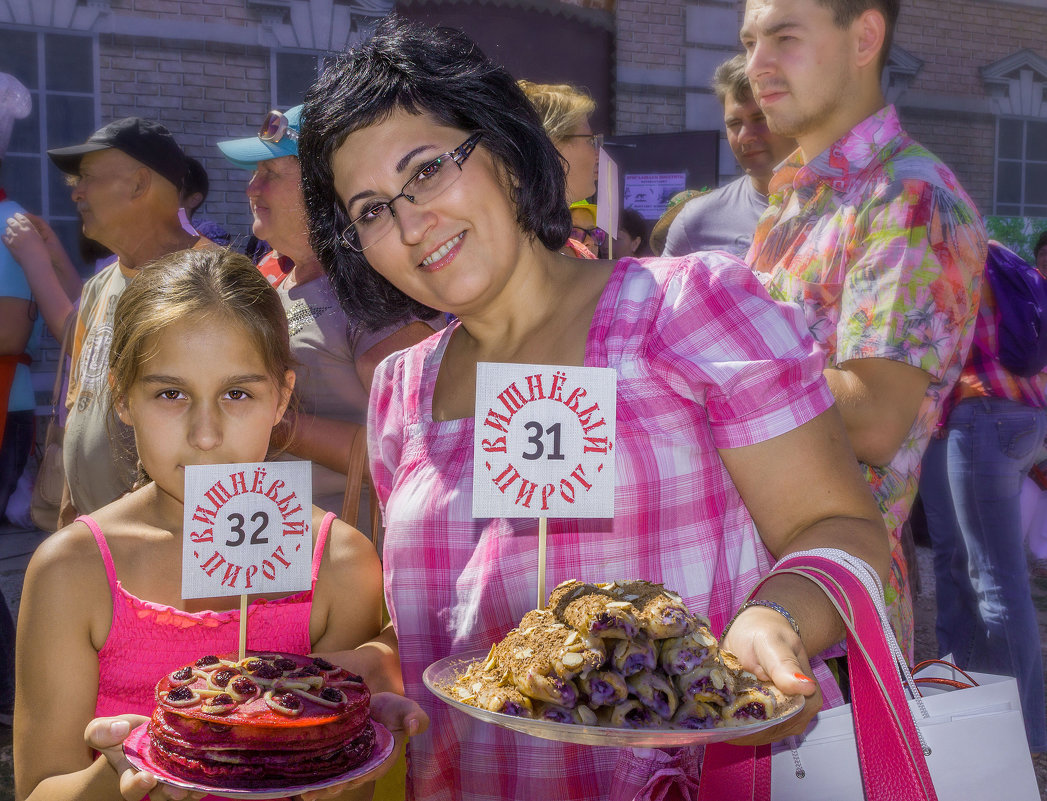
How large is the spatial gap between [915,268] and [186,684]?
4.67ft

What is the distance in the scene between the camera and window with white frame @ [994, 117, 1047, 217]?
10445mm

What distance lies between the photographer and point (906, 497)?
1927 millimetres

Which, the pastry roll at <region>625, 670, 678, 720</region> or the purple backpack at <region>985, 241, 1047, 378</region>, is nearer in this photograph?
the pastry roll at <region>625, 670, 678, 720</region>

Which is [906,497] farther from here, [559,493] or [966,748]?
[559,493]

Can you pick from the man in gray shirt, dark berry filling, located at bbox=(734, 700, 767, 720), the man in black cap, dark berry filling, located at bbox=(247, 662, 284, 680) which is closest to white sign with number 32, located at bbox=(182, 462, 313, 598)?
dark berry filling, located at bbox=(247, 662, 284, 680)

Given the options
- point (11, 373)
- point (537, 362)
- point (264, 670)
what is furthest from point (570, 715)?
point (11, 373)

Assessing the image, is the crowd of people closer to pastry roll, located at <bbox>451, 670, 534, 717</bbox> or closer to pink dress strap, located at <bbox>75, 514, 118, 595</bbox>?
pink dress strap, located at <bbox>75, 514, 118, 595</bbox>

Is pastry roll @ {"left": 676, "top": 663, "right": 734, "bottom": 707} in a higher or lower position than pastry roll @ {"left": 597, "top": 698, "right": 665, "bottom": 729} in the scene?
higher

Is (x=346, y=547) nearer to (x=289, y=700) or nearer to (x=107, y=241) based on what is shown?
(x=289, y=700)

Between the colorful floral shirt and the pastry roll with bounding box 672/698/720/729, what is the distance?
2.79ft

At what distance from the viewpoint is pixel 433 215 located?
60.4 inches

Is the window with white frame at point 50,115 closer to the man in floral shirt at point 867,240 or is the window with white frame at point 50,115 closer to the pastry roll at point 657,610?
the man in floral shirt at point 867,240

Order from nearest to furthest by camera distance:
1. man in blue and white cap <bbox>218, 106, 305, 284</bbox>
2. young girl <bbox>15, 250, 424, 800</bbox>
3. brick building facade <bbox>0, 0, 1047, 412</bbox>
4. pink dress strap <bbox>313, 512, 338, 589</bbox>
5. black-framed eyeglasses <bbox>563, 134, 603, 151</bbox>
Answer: young girl <bbox>15, 250, 424, 800</bbox> → pink dress strap <bbox>313, 512, 338, 589</bbox> → man in blue and white cap <bbox>218, 106, 305, 284</bbox> → black-framed eyeglasses <bbox>563, 134, 603, 151</bbox> → brick building facade <bbox>0, 0, 1047, 412</bbox>

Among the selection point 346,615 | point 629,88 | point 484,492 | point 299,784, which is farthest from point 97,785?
point 629,88
